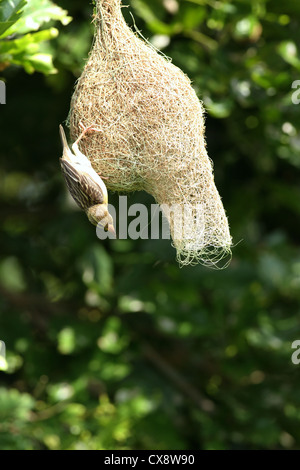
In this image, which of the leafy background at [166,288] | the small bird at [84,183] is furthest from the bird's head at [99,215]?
the leafy background at [166,288]

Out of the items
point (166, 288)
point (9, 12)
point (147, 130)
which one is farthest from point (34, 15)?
point (166, 288)

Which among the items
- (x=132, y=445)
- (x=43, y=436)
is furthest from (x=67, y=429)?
(x=132, y=445)

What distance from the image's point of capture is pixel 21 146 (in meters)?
2.95

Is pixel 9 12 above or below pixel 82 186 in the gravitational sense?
above

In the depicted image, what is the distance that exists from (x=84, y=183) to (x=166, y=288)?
1.28 m

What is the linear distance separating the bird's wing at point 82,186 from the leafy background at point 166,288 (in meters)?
0.79

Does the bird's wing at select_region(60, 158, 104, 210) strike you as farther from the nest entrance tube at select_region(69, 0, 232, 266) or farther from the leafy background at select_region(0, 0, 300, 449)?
the leafy background at select_region(0, 0, 300, 449)

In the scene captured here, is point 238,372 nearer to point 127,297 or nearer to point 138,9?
point 127,297

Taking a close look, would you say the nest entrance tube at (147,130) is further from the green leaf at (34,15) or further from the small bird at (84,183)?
the green leaf at (34,15)

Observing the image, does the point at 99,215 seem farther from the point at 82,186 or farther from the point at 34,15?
the point at 34,15

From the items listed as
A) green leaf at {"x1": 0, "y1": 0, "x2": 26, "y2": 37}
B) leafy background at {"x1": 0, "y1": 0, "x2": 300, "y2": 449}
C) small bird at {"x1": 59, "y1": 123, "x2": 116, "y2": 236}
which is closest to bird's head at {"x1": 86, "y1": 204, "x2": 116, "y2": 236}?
small bird at {"x1": 59, "y1": 123, "x2": 116, "y2": 236}

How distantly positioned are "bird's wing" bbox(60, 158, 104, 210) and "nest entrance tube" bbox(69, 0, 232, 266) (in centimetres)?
7

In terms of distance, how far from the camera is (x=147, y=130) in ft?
4.94

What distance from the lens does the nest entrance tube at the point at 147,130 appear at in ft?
4.96
